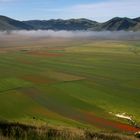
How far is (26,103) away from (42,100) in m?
3.75

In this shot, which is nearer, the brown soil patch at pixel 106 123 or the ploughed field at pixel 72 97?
the brown soil patch at pixel 106 123

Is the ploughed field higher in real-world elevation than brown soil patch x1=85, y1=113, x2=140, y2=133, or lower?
lower

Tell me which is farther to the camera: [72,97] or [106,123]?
[72,97]

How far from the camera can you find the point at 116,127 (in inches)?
1620

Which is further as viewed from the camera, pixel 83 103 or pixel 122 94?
pixel 122 94

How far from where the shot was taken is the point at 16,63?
341 ft

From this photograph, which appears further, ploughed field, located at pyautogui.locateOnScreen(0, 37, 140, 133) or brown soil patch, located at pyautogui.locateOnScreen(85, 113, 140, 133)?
ploughed field, located at pyautogui.locateOnScreen(0, 37, 140, 133)

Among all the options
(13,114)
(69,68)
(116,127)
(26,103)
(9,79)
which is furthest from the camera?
(69,68)

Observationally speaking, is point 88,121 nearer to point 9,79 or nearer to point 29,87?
point 29,87

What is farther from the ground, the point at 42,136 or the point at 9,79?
the point at 42,136

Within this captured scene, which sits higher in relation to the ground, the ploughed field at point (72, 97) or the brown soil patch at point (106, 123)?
the brown soil patch at point (106, 123)

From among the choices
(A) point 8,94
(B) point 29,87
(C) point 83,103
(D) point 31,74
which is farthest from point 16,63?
(C) point 83,103

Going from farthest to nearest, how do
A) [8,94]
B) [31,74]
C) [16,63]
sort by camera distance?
[16,63] → [31,74] → [8,94]

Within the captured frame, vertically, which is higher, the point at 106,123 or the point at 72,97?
the point at 106,123
